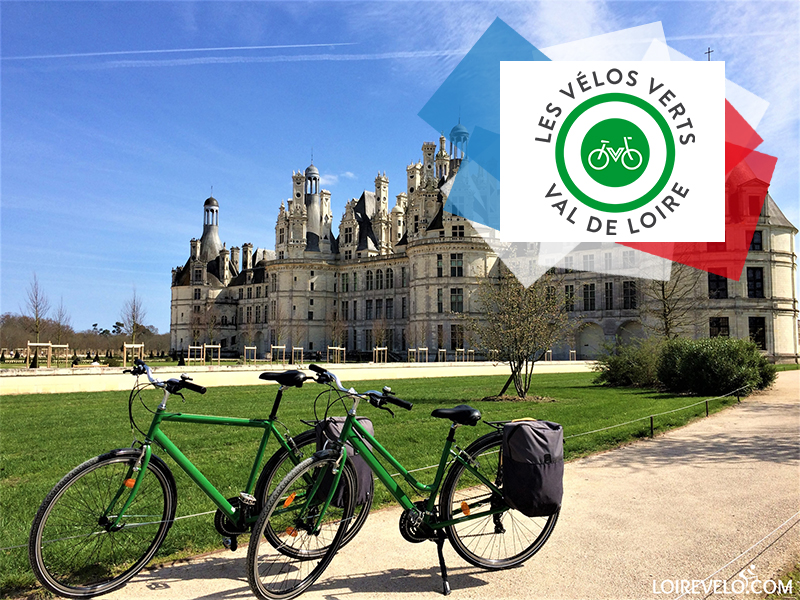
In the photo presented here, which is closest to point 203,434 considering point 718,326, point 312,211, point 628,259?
point 718,326

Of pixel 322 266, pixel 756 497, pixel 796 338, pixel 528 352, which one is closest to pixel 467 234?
pixel 322 266

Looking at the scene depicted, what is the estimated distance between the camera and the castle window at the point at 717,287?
4275cm

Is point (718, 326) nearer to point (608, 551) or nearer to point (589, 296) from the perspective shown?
point (589, 296)

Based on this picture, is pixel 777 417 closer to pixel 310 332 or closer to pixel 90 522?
pixel 90 522

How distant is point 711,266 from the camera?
1699 inches

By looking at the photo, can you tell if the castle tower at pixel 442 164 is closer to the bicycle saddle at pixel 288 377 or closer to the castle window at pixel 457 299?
the castle window at pixel 457 299

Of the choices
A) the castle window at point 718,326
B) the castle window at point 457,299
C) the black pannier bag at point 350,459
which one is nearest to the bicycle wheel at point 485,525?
the black pannier bag at point 350,459

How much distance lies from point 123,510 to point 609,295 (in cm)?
5242

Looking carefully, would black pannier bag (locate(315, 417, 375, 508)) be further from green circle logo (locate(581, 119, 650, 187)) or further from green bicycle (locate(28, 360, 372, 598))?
green circle logo (locate(581, 119, 650, 187))

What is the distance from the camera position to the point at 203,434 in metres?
10.4

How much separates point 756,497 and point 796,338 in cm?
4530

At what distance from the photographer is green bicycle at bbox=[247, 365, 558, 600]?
395 cm

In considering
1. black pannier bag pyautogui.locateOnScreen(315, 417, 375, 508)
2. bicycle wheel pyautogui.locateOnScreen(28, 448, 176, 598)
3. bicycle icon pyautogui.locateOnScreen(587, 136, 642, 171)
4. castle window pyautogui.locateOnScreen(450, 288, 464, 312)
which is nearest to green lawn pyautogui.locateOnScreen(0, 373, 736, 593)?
bicycle wheel pyautogui.locateOnScreen(28, 448, 176, 598)

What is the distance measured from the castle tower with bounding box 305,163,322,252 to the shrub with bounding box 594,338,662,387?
4949 centimetres
